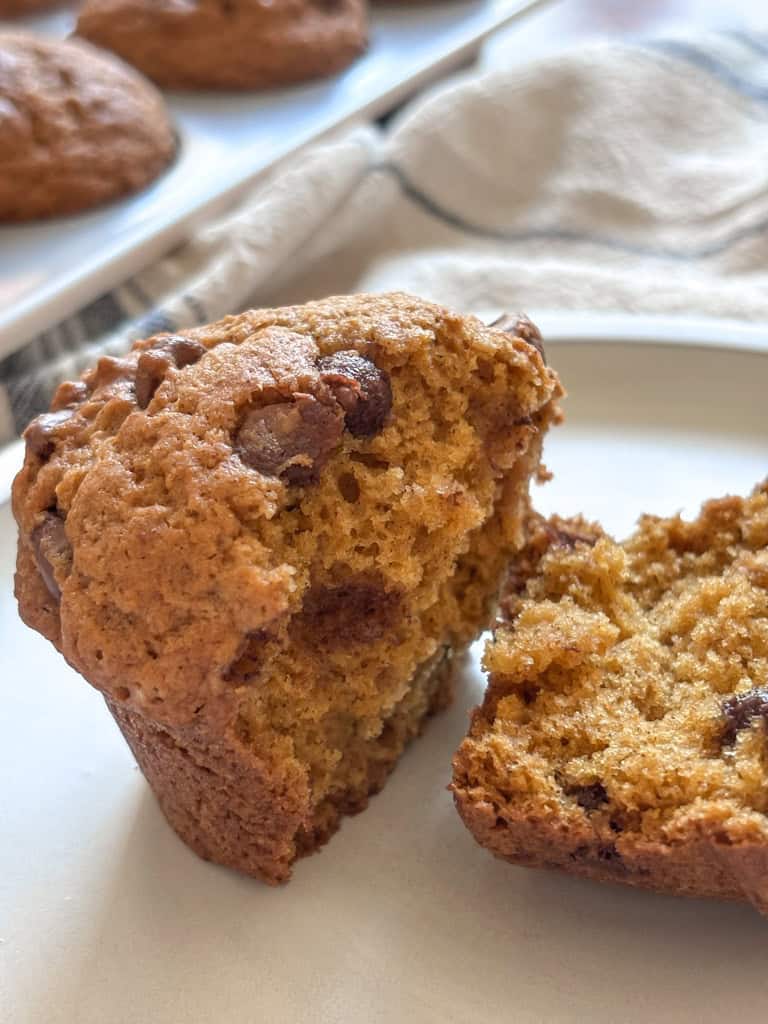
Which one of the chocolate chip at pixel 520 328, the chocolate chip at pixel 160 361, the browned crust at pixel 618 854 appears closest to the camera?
the browned crust at pixel 618 854

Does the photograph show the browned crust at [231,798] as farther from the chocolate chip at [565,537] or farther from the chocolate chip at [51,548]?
the chocolate chip at [565,537]

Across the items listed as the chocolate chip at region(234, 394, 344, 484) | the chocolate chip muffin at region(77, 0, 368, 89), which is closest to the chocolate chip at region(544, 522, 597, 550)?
the chocolate chip at region(234, 394, 344, 484)

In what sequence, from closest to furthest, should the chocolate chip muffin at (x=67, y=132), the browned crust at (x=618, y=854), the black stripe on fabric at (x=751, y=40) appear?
the browned crust at (x=618, y=854), the chocolate chip muffin at (x=67, y=132), the black stripe on fabric at (x=751, y=40)

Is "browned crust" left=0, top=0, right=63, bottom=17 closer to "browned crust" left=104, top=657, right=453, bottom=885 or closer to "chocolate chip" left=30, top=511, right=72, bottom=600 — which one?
"chocolate chip" left=30, top=511, right=72, bottom=600

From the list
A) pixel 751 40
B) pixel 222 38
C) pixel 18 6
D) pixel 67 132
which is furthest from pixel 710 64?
pixel 18 6

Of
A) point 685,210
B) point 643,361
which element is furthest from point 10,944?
point 685,210

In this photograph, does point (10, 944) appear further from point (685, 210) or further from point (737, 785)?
point (685, 210)

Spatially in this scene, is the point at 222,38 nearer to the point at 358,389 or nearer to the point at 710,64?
the point at 710,64

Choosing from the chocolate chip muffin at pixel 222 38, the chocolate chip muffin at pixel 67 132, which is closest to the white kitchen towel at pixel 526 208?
the chocolate chip muffin at pixel 67 132
